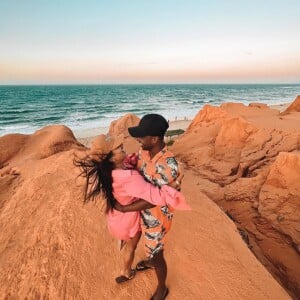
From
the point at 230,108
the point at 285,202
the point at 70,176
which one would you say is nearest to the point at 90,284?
the point at 70,176

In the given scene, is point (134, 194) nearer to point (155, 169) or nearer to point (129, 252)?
point (155, 169)

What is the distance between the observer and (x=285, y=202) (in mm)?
5238

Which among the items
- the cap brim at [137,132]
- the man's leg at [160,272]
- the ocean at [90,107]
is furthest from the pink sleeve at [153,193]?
the ocean at [90,107]

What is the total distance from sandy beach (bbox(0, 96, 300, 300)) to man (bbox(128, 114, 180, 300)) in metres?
0.79

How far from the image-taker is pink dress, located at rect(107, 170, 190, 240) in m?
2.26

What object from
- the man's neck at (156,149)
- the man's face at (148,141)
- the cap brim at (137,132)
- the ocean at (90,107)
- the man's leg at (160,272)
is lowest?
the ocean at (90,107)

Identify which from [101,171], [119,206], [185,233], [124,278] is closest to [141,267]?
[124,278]

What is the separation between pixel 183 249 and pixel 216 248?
1.33ft

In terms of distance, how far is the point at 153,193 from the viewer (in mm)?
2281

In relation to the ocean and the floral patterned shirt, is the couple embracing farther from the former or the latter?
the ocean

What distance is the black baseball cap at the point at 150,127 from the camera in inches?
90.1

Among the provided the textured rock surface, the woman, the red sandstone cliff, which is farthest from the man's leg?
the textured rock surface

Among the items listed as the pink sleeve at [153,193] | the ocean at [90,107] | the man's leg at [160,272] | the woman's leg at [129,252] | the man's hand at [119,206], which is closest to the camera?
the pink sleeve at [153,193]

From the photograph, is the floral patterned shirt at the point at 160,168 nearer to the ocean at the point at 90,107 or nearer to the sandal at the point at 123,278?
the sandal at the point at 123,278
